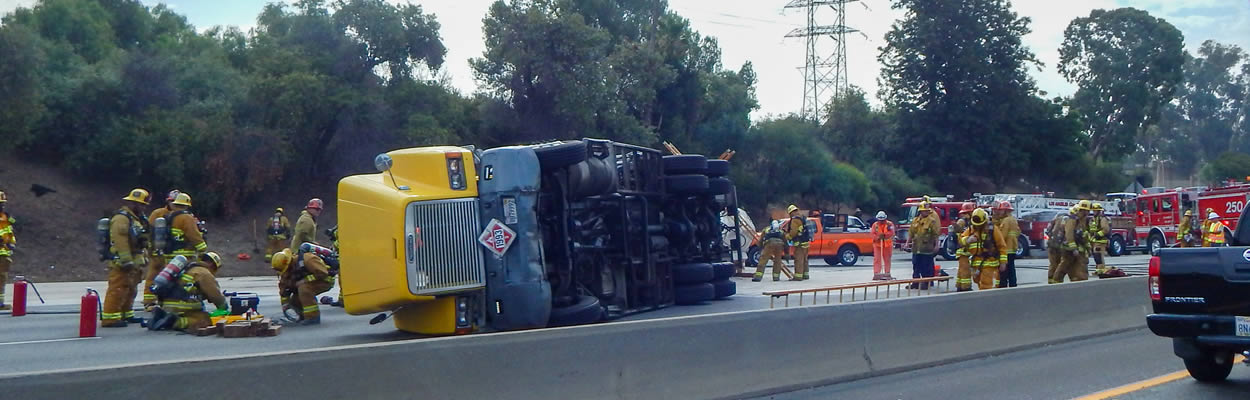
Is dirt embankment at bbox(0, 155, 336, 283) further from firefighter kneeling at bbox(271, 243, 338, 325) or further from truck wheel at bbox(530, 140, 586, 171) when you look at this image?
truck wheel at bbox(530, 140, 586, 171)

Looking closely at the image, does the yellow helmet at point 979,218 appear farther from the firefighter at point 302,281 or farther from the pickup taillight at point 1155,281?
the firefighter at point 302,281

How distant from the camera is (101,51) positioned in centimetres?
3712

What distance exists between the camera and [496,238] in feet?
38.9

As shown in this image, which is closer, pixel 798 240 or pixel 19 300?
pixel 19 300

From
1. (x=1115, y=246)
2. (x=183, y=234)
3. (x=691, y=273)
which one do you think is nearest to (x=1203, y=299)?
(x=691, y=273)

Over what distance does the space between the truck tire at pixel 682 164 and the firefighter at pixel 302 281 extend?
5119 millimetres

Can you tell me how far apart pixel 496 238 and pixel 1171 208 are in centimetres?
3431

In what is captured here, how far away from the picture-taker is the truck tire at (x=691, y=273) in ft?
53.4

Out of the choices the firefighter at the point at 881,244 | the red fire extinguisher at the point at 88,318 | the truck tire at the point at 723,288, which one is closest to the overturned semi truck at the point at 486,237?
the truck tire at the point at 723,288

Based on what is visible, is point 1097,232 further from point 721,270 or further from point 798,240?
point 721,270

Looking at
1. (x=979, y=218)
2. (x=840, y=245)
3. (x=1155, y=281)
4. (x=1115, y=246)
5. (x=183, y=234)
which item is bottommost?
(x=1115, y=246)

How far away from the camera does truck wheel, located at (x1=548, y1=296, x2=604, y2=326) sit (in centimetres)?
1269

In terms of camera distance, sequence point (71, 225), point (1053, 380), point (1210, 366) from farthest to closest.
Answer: point (71, 225) < point (1053, 380) < point (1210, 366)

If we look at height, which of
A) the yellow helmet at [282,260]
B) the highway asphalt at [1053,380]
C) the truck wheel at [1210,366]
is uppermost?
the yellow helmet at [282,260]
